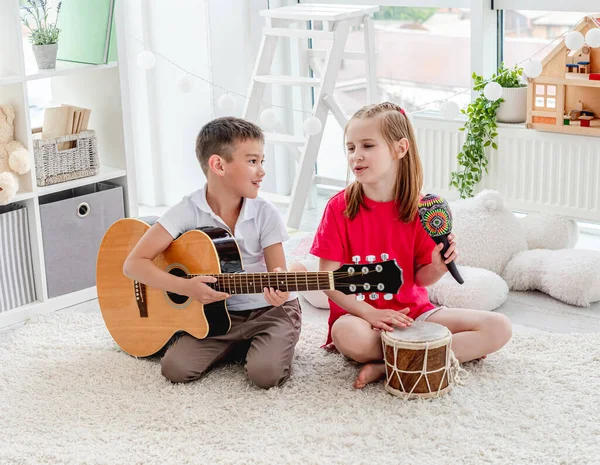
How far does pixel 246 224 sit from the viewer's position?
232cm

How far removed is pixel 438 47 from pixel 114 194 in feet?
4.97

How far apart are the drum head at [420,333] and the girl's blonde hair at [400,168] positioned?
280 millimetres

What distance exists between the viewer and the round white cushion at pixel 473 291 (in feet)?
8.68

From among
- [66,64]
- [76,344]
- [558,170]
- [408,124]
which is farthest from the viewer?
[558,170]

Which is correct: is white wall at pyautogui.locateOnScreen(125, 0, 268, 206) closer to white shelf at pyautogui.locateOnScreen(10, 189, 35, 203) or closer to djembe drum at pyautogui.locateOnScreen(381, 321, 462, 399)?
white shelf at pyautogui.locateOnScreen(10, 189, 35, 203)

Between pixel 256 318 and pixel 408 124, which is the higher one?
pixel 408 124

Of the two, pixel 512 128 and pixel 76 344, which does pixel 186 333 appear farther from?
pixel 512 128

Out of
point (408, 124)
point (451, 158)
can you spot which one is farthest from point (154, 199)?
point (408, 124)

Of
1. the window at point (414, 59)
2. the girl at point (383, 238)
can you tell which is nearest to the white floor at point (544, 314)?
the girl at point (383, 238)

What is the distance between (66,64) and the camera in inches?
114

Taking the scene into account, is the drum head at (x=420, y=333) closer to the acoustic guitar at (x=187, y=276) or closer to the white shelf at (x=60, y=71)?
the acoustic guitar at (x=187, y=276)

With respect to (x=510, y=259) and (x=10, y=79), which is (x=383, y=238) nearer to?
(x=510, y=259)

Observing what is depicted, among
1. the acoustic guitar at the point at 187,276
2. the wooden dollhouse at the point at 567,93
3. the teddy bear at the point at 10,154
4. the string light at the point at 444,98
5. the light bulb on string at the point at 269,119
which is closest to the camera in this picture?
the acoustic guitar at the point at 187,276

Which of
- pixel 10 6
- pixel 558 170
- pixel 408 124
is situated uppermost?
pixel 10 6
